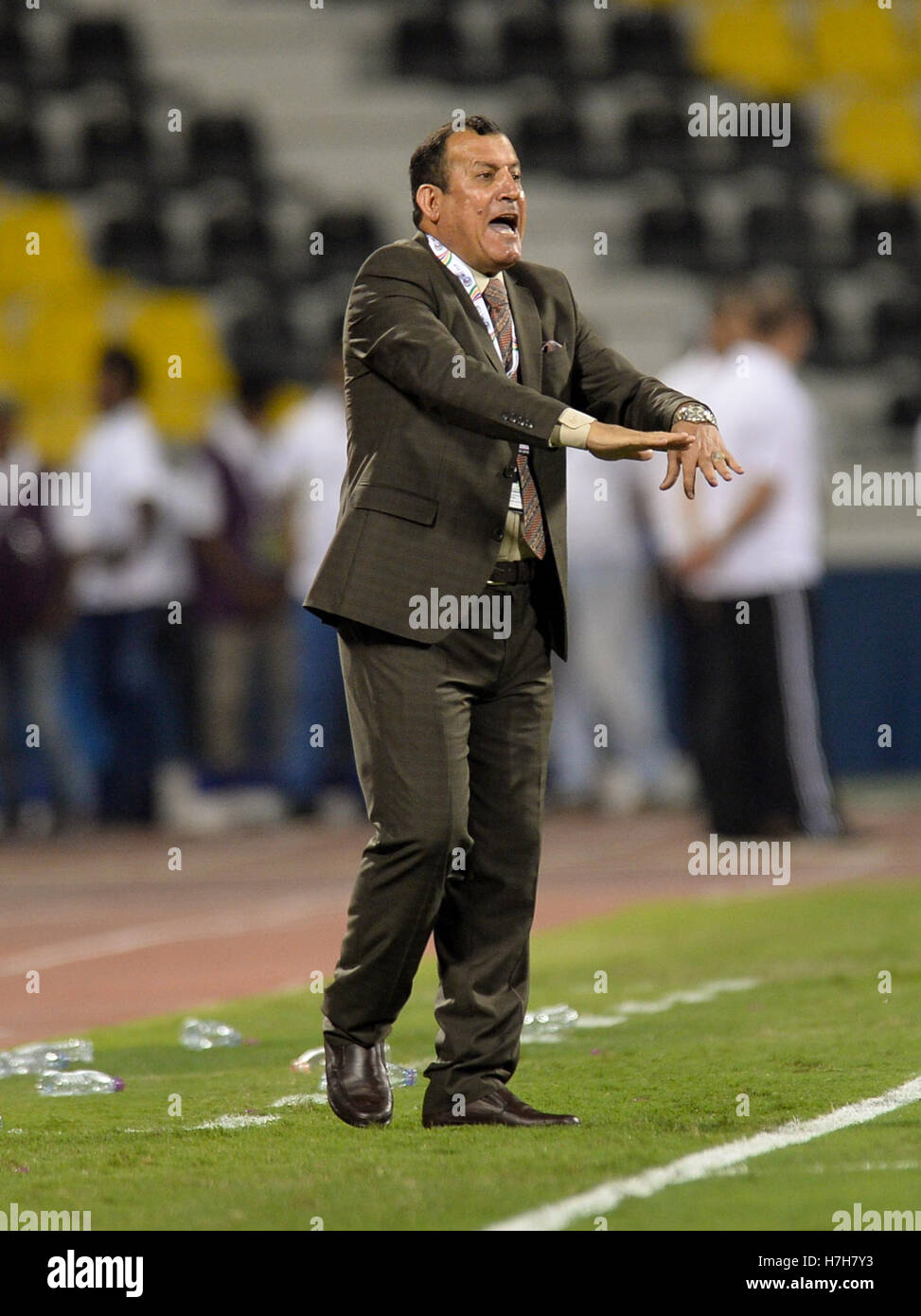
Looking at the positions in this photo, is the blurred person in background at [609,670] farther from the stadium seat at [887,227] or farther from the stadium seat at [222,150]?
the stadium seat at [222,150]

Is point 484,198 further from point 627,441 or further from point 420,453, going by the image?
point 627,441

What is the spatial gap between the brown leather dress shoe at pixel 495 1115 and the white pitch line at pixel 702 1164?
1.48 ft

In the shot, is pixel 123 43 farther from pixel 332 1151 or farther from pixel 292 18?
pixel 332 1151

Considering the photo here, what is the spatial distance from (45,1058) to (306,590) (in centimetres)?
675

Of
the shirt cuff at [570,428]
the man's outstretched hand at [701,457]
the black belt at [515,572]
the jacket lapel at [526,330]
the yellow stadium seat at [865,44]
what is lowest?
the black belt at [515,572]

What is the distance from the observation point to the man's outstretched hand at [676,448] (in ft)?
14.8

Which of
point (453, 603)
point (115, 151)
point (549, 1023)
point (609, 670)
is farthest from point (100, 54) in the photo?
point (453, 603)

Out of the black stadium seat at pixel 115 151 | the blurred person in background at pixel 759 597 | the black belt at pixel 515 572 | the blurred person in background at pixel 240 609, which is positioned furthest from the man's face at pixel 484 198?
the black stadium seat at pixel 115 151

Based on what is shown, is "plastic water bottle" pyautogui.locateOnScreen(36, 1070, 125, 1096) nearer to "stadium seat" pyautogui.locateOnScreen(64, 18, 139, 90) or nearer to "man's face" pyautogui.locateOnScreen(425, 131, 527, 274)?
"man's face" pyautogui.locateOnScreen(425, 131, 527, 274)

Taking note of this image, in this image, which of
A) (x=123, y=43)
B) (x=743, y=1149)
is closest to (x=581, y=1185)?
(x=743, y=1149)

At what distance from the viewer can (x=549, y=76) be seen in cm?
1844

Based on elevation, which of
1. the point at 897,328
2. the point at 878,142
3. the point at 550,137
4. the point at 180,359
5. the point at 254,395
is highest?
the point at 550,137

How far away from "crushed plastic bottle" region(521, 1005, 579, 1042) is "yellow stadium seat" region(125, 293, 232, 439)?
1101 centimetres

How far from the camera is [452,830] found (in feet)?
15.7
